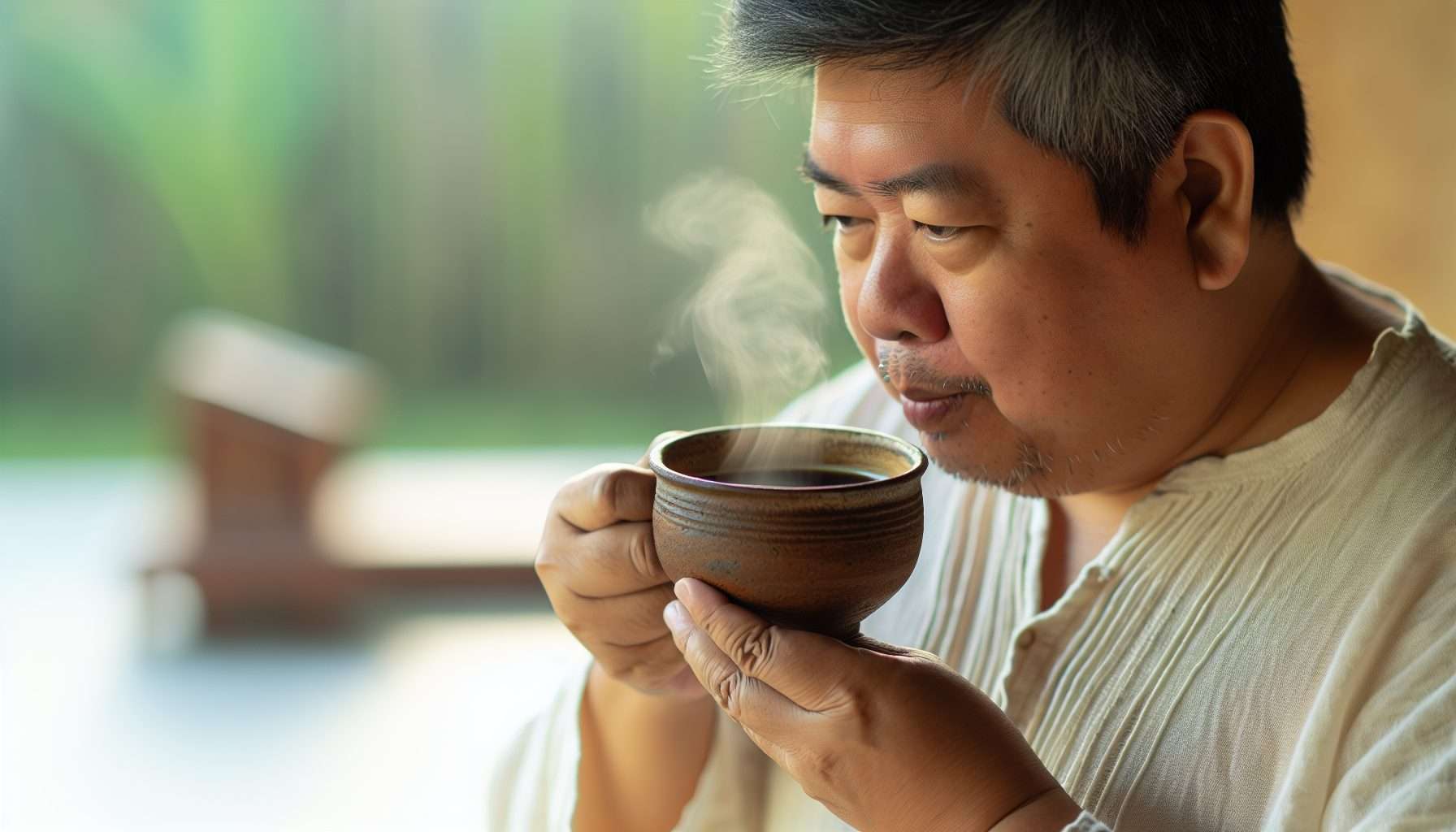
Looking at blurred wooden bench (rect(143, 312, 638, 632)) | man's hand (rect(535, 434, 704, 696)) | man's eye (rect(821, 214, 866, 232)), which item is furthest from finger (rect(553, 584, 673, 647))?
blurred wooden bench (rect(143, 312, 638, 632))

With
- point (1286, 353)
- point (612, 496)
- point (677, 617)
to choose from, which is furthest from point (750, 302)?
point (1286, 353)

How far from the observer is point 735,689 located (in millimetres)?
1247

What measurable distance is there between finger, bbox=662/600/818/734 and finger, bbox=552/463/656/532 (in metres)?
0.12

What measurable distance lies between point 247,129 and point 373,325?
103 centimetres

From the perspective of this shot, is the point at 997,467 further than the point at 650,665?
No

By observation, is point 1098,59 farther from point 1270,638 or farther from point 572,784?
point 572,784

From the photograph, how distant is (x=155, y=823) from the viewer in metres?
3.07

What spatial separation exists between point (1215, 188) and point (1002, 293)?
0.24 m

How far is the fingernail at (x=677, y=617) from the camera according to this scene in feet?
4.14

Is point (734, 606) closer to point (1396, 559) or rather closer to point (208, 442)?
point (1396, 559)

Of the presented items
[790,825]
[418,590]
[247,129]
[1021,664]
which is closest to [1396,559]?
[1021,664]

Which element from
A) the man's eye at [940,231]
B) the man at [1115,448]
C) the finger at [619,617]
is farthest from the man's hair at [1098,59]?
the finger at [619,617]

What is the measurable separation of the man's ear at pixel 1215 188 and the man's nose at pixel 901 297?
0.25 meters

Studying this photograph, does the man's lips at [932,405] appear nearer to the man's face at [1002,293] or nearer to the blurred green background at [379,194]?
the man's face at [1002,293]
